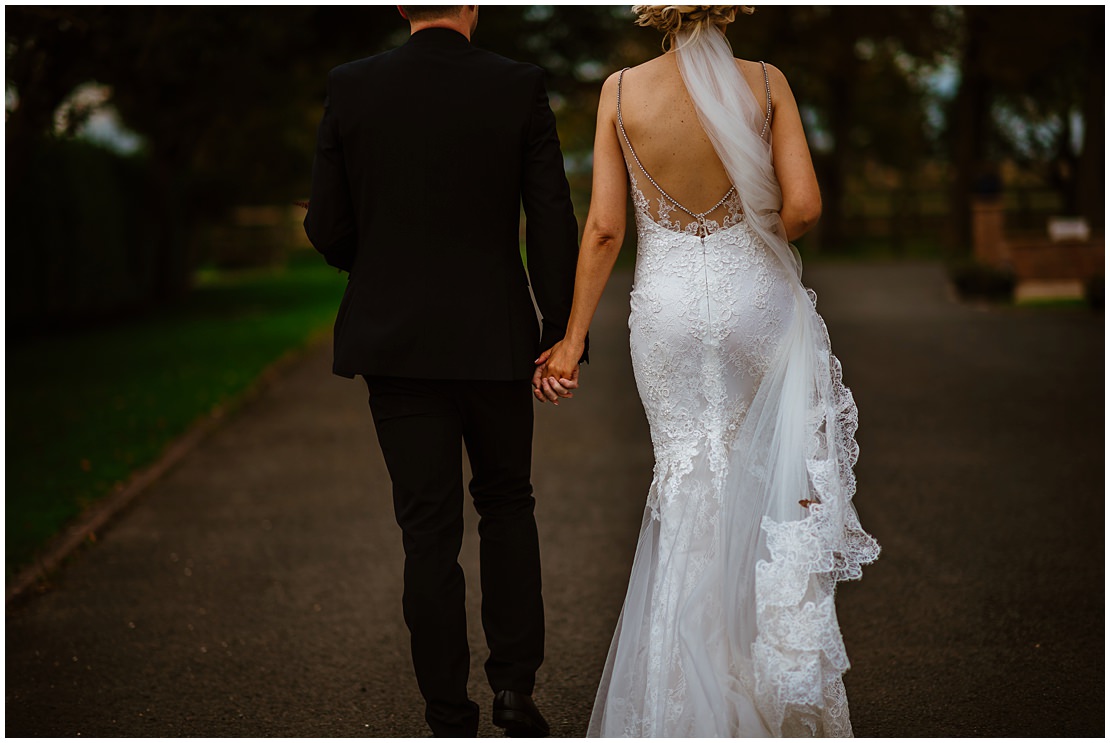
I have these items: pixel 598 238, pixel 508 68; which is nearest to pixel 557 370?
pixel 598 238

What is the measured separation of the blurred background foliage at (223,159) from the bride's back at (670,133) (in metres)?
4.03

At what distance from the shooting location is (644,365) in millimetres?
3521

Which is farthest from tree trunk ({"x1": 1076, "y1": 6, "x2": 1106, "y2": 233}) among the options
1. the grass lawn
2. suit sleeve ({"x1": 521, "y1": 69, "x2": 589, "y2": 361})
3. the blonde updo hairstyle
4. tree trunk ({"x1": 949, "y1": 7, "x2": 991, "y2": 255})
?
suit sleeve ({"x1": 521, "y1": 69, "x2": 589, "y2": 361})

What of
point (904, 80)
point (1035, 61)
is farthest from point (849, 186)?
point (1035, 61)

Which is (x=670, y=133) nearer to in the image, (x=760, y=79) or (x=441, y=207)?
(x=760, y=79)

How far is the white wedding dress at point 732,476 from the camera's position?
331 centimetres

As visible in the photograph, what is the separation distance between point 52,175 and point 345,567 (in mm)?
12993

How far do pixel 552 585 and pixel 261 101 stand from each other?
43.2 ft

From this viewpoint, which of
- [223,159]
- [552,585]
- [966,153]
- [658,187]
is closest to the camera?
[658,187]

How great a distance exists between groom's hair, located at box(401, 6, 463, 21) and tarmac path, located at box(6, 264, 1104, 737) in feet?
7.04

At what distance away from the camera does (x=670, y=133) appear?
3.30m

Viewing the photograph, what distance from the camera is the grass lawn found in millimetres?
7219

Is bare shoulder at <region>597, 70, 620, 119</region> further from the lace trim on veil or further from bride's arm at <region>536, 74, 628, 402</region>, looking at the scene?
the lace trim on veil

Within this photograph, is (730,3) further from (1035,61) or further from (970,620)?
(1035,61)
